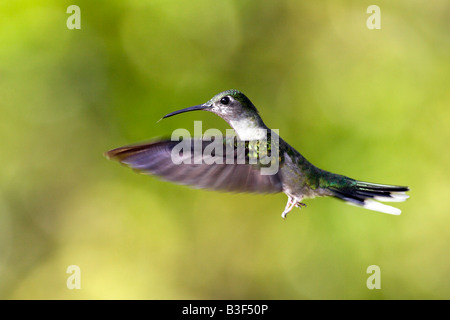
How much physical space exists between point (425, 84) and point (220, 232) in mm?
1353

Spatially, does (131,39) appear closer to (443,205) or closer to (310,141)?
(310,141)

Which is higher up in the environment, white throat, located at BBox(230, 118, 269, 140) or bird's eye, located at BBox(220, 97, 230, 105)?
bird's eye, located at BBox(220, 97, 230, 105)

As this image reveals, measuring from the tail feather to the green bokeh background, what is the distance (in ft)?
4.27

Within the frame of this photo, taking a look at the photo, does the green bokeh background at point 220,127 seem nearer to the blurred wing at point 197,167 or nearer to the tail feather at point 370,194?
the tail feather at point 370,194

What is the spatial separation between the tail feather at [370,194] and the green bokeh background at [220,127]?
1.30 meters

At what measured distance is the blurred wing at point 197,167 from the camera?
2.83 feet

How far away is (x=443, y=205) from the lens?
97.8 inches

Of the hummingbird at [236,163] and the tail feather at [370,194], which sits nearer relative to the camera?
the hummingbird at [236,163]

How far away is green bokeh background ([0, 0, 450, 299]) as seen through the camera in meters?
2.49

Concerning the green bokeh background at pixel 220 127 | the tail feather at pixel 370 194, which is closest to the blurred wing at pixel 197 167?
the tail feather at pixel 370 194

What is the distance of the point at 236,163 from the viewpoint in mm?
917

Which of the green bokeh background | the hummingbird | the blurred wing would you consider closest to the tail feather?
the hummingbird

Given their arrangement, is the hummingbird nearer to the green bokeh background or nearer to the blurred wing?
the blurred wing
